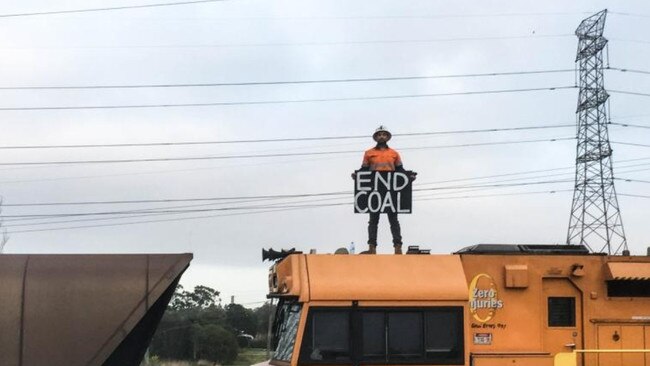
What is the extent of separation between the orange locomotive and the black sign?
231 centimetres

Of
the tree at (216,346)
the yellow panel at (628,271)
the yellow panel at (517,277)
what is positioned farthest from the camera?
the tree at (216,346)

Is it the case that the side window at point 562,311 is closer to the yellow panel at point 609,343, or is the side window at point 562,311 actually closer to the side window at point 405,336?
the yellow panel at point 609,343

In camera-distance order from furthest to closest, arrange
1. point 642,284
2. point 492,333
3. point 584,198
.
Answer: point 584,198 < point 642,284 < point 492,333

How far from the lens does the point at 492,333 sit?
982 cm

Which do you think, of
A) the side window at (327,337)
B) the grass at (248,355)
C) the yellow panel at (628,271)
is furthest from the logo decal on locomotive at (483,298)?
the grass at (248,355)

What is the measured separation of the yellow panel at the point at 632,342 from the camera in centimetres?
1014

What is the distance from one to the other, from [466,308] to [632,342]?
2.89 meters

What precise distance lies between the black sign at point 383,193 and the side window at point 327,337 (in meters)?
3.76

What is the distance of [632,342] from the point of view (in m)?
10.3

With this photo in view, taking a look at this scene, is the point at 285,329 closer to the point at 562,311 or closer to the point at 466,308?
the point at 466,308

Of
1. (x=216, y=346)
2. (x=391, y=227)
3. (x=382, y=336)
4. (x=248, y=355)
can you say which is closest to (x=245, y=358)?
(x=248, y=355)

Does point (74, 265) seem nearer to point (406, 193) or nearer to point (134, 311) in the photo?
point (134, 311)

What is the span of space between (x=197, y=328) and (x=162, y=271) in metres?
26.7

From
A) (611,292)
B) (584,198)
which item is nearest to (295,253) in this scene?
(611,292)
